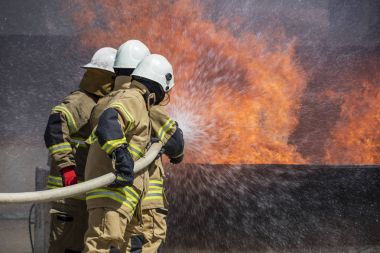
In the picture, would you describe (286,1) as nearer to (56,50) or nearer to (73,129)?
(56,50)

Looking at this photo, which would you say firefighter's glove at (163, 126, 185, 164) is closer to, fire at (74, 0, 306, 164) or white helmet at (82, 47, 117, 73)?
white helmet at (82, 47, 117, 73)

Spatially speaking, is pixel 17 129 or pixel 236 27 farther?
pixel 236 27

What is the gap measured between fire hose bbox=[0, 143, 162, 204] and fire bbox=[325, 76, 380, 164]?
710 cm

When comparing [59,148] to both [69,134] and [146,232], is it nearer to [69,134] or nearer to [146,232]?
[69,134]

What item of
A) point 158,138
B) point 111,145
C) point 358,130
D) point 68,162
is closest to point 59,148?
point 68,162

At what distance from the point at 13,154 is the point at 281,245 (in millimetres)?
5166

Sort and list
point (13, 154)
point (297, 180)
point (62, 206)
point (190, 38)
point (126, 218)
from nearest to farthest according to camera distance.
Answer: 1. point (126, 218)
2. point (62, 206)
3. point (297, 180)
4. point (13, 154)
5. point (190, 38)

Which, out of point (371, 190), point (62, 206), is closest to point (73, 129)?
point (62, 206)

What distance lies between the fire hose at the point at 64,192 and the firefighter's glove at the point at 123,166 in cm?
6

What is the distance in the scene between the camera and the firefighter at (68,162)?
14.4 ft

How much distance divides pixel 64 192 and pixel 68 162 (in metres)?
0.71

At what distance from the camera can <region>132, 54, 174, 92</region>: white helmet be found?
4.20m

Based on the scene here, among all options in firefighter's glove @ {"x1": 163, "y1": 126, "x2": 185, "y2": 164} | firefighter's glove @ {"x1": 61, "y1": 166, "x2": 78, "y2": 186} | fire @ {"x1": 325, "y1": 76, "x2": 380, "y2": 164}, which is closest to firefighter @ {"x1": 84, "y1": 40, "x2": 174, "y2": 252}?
firefighter's glove @ {"x1": 163, "y1": 126, "x2": 185, "y2": 164}

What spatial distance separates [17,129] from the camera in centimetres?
930
